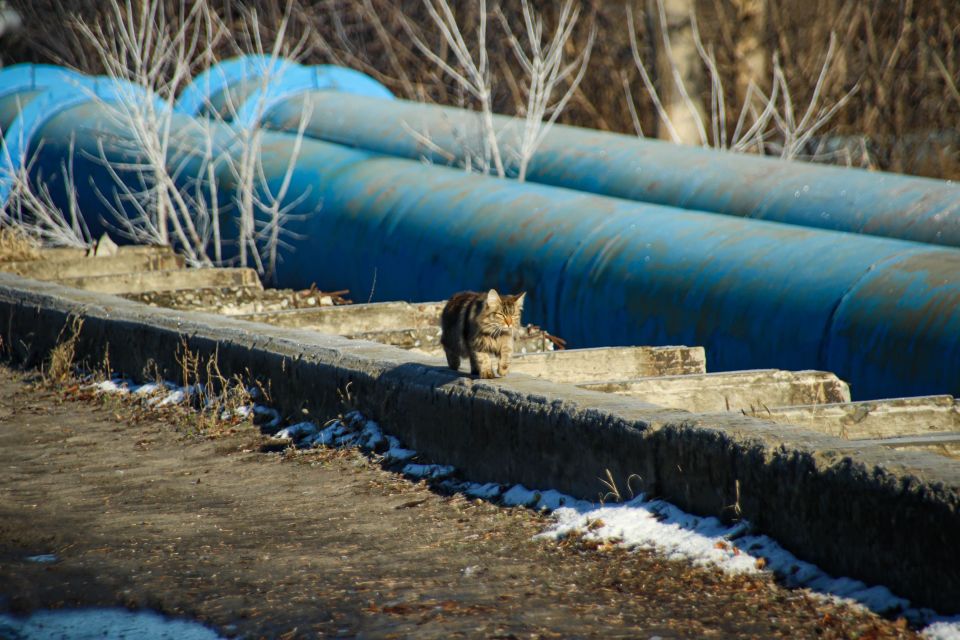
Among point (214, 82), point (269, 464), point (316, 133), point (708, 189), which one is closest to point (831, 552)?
point (269, 464)

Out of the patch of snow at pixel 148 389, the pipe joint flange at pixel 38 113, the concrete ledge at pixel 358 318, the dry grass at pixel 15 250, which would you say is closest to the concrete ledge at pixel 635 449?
the patch of snow at pixel 148 389

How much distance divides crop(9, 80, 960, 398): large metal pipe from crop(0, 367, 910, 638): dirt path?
10.4ft

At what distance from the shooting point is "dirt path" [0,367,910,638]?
12.8ft

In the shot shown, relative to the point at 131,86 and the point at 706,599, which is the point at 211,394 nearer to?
the point at 706,599

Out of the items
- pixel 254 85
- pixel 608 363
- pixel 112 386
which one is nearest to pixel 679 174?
pixel 608 363

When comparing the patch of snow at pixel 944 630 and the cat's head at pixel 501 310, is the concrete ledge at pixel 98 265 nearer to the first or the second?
the cat's head at pixel 501 310

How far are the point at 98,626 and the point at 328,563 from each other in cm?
98

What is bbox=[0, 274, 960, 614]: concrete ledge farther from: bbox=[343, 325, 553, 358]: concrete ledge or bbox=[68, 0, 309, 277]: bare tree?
bbox=[68, 0, 309, 277]: bare tree

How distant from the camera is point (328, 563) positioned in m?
4.71

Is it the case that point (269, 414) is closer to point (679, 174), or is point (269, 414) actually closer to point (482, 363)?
point (482, 363)

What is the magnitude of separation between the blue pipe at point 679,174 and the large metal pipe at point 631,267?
0.74 m

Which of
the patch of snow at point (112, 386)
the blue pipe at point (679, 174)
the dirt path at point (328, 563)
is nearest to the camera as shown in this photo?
the dirt path at point (328, 563)

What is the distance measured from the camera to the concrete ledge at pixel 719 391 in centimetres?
656

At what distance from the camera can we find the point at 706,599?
408 cm
